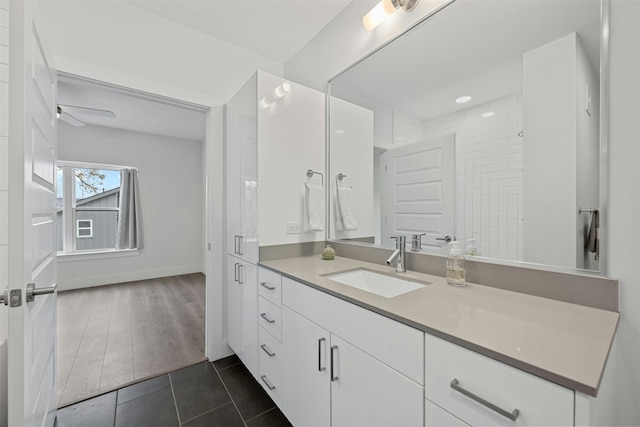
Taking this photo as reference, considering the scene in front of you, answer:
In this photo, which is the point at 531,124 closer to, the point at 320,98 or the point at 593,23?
the point at 593,23

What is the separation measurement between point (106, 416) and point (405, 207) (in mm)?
2175

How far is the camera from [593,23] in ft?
3.03

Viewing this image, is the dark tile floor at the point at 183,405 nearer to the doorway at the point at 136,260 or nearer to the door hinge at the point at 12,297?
the doorway at the point at 136,260

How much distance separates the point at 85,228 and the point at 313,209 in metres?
4.47

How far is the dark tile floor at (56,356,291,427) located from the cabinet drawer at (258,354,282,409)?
0.44 feet

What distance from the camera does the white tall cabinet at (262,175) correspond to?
5.64 feet

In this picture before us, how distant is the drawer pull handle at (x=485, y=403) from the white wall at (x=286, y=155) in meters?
1.30

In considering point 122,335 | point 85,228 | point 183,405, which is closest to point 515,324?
point 183,405

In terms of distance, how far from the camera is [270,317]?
152 centimetres

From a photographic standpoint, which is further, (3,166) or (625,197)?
(3,166)

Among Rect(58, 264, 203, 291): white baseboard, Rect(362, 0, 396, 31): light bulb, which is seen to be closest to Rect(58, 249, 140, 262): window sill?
→ Rect(58, 264, 203, 291): white baseboard

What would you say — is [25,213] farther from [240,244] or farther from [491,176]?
[491,176]

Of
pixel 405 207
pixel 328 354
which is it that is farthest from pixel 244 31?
pixel 328 354

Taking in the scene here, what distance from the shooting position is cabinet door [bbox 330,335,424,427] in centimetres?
81
